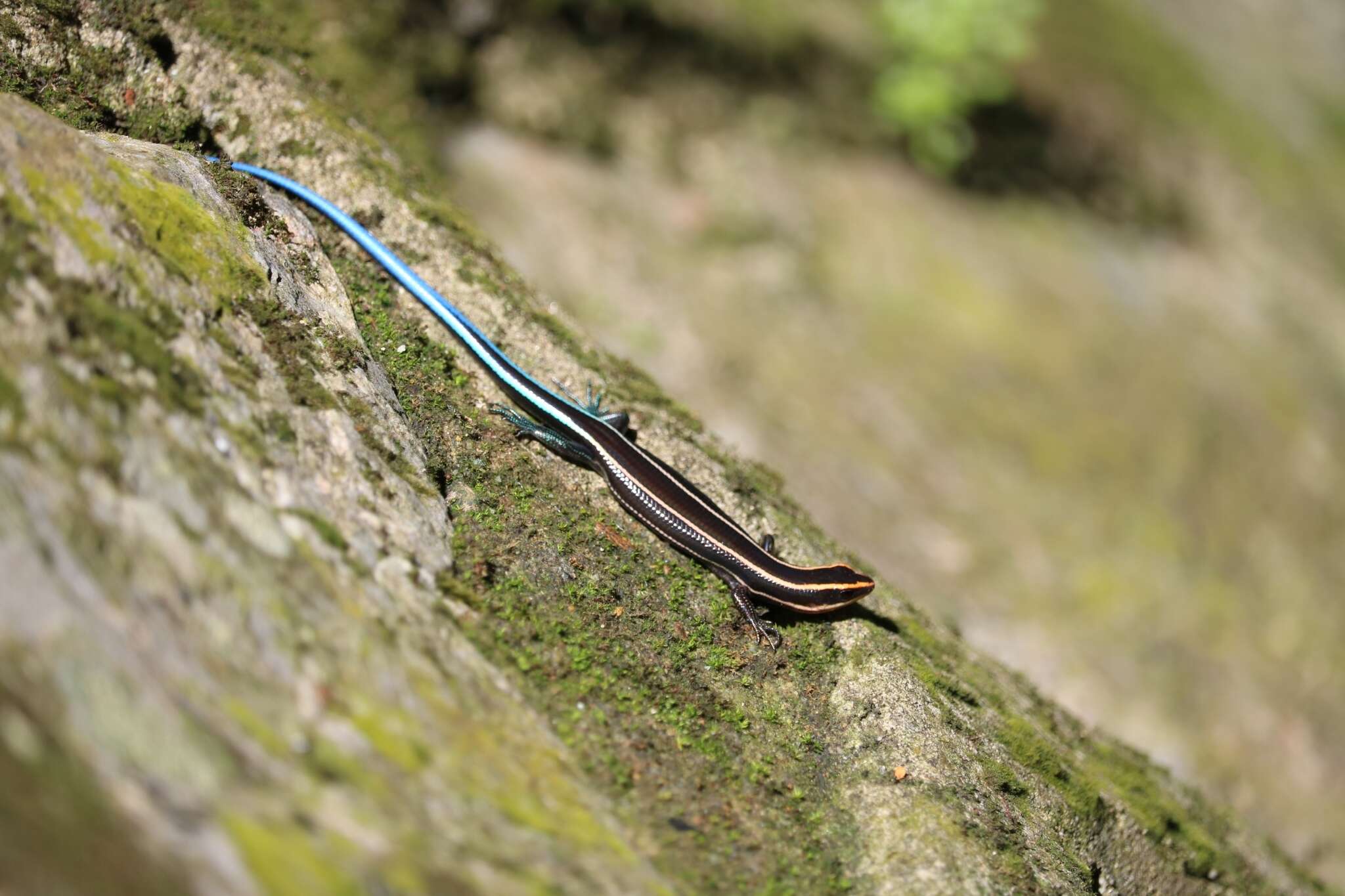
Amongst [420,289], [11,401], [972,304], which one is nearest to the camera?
[11,401]

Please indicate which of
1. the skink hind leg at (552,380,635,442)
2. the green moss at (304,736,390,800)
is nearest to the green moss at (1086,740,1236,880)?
the skink hind leg at (552,380,635,442)

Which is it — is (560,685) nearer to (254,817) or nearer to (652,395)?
(254,817)

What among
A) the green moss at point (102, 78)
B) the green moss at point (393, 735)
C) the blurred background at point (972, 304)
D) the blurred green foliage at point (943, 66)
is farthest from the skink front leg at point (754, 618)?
the blurred green foliage at point (943, 66)

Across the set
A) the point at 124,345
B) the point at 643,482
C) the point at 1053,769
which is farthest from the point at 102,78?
the point at 1053,769

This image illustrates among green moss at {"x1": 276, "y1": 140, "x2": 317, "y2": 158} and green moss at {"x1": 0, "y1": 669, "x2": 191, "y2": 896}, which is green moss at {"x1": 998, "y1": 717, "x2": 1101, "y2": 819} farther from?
green moss at {"x1": 276, "y1": 140, "x2": 317, "y2": 158}

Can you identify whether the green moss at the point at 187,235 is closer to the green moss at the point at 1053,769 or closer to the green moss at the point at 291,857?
the green moss at the point at 291,857

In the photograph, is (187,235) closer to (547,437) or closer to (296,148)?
(296,148)

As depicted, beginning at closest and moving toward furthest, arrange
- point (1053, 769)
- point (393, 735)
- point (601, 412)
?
point (393, 735) < point (1053, 769) < point (601, 412)
